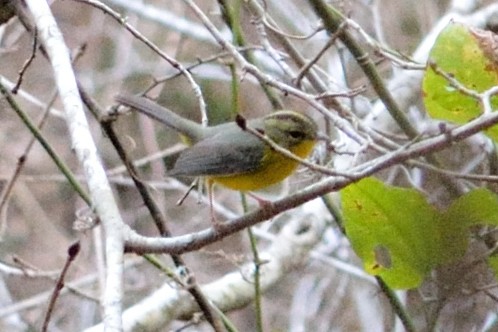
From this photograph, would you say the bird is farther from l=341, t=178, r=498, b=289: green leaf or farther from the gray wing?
l=341, t=178, r=498, b=289: green leaf

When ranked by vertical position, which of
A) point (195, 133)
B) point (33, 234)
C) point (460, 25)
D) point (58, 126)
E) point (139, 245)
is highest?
point (58, 126)

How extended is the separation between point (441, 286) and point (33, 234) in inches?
134

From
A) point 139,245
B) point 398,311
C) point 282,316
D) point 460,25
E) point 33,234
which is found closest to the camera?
point 139,245

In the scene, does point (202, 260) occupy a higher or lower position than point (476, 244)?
higher

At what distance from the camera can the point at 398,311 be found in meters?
1.48

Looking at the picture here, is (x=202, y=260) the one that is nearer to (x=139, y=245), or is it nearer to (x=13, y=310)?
(x=13, y=310)

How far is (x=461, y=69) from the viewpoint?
1269 mm

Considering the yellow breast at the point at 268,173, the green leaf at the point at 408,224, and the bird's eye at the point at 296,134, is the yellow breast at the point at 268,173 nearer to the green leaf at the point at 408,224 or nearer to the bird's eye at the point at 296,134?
the bird's eye at the point at 296,134

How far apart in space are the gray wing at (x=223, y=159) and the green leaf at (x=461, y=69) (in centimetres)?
53

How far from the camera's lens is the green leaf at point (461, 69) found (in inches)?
49.3

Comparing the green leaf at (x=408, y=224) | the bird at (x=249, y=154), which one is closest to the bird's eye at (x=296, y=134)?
the bird at (x=249, y=154)

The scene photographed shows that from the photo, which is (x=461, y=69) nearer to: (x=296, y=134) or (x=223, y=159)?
(x=296, y=134)

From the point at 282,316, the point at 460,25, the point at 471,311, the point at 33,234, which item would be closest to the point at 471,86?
the point at 460,25

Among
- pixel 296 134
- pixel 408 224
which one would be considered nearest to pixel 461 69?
pixel 408 224
